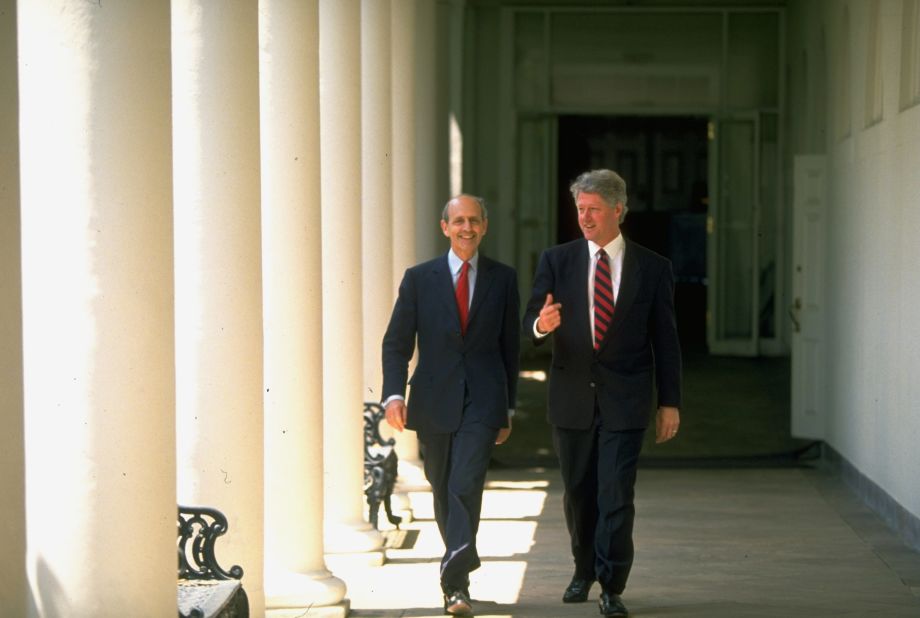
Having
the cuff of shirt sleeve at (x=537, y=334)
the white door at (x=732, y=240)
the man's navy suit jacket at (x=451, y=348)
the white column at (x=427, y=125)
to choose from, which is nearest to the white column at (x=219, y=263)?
the man's navy suit jacket at (x=451, y=348)

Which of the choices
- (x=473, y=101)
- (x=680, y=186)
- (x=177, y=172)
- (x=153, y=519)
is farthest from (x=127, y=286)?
(x=680, y=186)

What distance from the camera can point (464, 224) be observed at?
23.7 feet

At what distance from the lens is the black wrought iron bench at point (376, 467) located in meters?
9.55

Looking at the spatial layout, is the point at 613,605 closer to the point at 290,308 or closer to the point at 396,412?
the point at 396,412

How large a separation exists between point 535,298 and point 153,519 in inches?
129

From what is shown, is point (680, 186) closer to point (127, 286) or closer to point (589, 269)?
point (589, 269)

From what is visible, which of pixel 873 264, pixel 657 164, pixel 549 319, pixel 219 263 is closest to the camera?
pixel 219 263

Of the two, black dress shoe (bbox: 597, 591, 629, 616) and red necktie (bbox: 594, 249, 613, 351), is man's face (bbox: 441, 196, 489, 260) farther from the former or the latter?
black dress shoe (bbox: 597, 591, 629, 616)

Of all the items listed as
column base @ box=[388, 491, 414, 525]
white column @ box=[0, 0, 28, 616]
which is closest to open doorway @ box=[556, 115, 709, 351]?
column base @ box=[388, 491, 414, 525]

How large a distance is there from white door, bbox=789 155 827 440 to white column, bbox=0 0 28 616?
33.9ft

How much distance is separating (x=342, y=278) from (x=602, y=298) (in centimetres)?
204

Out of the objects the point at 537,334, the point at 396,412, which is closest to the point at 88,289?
the point at 396,412

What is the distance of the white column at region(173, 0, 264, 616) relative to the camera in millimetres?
6113

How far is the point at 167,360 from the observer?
4449mm
